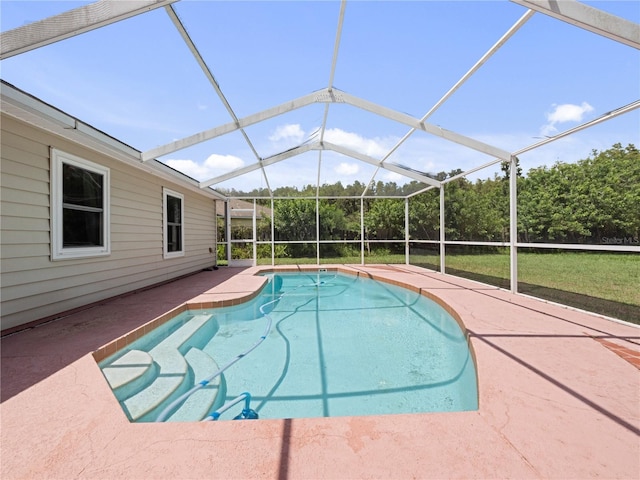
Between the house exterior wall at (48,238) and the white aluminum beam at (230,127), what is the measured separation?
0.69m

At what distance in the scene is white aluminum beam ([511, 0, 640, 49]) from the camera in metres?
2.58

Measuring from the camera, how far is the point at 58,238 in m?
3.77

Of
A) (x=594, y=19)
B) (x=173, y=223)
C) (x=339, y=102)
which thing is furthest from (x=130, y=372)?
(x=173, y=223)

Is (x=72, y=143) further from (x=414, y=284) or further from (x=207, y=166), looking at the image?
(x=414, y=284)

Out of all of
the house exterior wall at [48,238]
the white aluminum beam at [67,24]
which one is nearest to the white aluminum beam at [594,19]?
the white aluminum beam at [67,24]

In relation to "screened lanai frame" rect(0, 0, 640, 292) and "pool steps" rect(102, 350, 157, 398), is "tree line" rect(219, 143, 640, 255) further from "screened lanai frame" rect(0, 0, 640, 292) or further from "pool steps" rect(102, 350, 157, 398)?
"pool steps" rect(102, 350, 157, 398)

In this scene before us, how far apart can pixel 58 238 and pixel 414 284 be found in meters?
6.11

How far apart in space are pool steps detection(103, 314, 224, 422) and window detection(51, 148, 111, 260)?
1.96 meters

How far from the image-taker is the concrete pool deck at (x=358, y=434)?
53.9 inches

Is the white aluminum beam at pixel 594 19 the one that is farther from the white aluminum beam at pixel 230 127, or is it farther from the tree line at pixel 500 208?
the white aluminum beam at pixel 230 127

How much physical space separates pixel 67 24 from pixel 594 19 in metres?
4.54

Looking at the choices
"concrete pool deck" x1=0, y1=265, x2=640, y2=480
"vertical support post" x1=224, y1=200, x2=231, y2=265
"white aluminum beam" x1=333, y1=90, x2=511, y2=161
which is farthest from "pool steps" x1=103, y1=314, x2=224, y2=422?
"vertical support post" x1=224, y1=200, x2=231, y2=265

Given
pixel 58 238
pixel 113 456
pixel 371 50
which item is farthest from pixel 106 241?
pixel 371 50

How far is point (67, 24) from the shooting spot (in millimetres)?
2486
